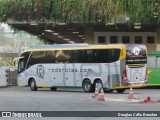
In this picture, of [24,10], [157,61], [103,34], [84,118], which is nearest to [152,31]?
[103,34]

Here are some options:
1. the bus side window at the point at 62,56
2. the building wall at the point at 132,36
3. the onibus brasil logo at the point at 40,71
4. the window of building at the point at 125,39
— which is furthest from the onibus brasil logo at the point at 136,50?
the window of building at the point at 125,39

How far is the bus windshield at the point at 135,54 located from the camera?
33938 mm

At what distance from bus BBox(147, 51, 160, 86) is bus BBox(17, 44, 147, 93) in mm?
4658

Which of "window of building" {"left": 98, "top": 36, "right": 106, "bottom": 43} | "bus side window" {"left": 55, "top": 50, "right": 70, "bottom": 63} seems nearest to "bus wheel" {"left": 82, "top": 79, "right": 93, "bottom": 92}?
"bus side window" {"left": 55, "top": 50, "right": 70, "bottom": 63}

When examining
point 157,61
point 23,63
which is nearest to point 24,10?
point 23,63

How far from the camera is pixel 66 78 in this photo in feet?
121

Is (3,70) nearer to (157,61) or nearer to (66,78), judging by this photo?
(66,78)

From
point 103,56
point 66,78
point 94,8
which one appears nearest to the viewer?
point 103,56

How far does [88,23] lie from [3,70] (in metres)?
9.93

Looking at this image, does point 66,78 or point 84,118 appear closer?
point 84,118

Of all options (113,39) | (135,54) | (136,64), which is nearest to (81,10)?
(135,54)

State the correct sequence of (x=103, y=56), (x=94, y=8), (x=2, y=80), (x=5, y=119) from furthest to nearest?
(x=2, y=80), (x=94, y=8), (x=103, y=56), (x=5, y=119)

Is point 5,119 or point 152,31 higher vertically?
point 152,31

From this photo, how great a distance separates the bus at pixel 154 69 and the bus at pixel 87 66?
4658mm
